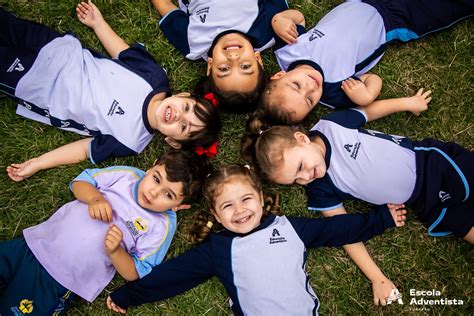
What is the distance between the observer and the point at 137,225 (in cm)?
308

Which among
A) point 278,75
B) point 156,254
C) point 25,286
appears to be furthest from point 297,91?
point 25,286

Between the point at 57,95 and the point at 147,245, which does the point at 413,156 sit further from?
the point at 57,95

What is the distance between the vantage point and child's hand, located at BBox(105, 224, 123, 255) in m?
2.88

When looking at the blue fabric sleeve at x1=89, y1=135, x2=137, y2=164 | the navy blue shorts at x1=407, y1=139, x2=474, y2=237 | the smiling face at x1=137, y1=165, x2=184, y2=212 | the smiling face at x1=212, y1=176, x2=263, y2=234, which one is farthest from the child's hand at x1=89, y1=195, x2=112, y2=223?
the navy blue shorts at x1=407, y1=139, x2=474, y2=237

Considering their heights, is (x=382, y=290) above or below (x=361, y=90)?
below

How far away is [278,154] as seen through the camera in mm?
2969

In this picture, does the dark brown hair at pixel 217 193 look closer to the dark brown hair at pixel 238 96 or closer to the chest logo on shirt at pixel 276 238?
the chest logo on shirt at pixel 276 238

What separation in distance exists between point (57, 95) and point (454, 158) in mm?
2820

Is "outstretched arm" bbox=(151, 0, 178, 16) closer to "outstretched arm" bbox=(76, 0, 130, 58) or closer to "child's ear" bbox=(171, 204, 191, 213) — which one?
"outstretched arm" bbox=(76, 0, 130, 58)

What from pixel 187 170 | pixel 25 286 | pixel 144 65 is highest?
pixel 144 65

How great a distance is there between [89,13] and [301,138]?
1.85 meters

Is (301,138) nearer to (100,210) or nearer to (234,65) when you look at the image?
(234,65)

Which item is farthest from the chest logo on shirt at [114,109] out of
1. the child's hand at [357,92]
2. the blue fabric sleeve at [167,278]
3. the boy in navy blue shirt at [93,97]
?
the child's hand at [357,92]

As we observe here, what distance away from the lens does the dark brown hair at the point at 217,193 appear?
2.98 m
